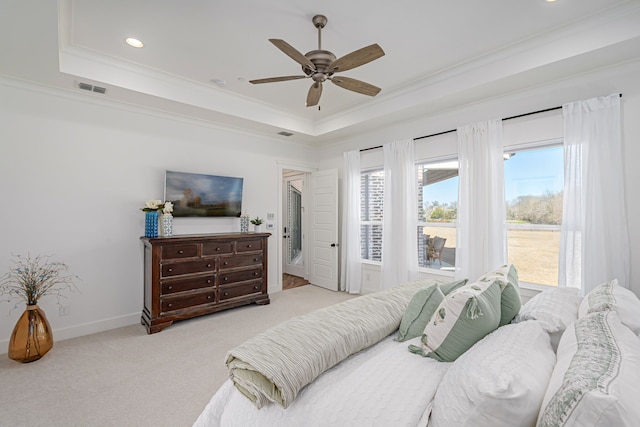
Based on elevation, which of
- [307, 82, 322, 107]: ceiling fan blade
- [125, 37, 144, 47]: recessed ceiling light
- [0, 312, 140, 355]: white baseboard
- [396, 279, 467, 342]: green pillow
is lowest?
[0, 312, 140, 355]: white baseboard

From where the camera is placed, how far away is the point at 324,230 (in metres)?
5.54

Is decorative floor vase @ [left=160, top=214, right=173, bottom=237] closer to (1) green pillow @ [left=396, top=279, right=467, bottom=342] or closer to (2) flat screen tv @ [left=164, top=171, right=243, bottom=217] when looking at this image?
(2) flat screen tv @ [left=164, top=171, right=243, bottom=217]

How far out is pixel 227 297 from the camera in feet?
13.5

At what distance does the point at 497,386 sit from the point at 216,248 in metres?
3.65

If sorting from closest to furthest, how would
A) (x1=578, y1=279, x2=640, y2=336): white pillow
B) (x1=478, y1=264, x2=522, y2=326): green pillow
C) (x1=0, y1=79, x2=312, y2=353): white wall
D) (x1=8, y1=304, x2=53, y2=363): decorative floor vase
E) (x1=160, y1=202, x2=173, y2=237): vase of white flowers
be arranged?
1. (x1=578, y1=279, x2=640, y2=336): white pillow
2. (x1=478, y1=264, x2=522, y2=326): green pillow
3. (x1=8, y1=304, x2=53, y2=363): decorative floor vase
4. (x1=0, y1=79, x2=312, y2=353): white wall
5. (x1=160, y1=202, x2=173, y2=237): vase of white flowers

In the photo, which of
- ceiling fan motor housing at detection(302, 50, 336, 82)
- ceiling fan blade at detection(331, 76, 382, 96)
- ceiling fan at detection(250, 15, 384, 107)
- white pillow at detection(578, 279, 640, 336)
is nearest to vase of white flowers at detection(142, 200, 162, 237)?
ceiling fan at detection(250, 15, 384, 107)

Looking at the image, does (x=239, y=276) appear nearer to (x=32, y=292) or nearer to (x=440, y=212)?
(x=32, y=292)

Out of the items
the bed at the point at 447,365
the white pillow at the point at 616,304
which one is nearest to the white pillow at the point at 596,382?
the bed at the point at 447,365

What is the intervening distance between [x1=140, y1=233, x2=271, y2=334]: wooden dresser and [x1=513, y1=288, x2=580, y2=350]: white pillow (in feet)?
11.2

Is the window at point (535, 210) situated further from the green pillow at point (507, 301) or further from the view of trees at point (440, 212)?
the green pillow at point (507, 301)

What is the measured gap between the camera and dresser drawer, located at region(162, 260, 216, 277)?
11.7 ft

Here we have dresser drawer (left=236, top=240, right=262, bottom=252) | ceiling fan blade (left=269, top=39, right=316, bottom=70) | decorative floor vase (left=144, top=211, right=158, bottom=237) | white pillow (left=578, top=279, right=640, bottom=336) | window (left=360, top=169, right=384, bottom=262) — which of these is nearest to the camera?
white pillow (left=578, top=279, right=640, bottom=336)

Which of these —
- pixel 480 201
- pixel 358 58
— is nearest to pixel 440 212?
pixel 480 201

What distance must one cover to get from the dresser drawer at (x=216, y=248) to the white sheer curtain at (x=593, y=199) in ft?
12.7
